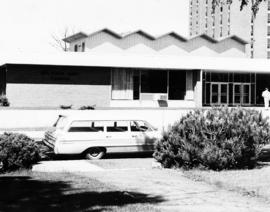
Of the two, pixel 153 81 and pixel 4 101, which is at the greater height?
pixel 153 81

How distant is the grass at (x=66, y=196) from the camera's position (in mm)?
8711

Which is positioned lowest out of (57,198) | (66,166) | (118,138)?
(57,198)

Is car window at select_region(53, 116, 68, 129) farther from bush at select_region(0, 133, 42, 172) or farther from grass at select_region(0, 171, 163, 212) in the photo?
grass at select_region(0, 171, 163, 212)

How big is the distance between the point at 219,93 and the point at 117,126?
82.7ft

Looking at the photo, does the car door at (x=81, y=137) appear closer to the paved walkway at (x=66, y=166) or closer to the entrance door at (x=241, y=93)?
the paved walkway at (x=66, y=166)

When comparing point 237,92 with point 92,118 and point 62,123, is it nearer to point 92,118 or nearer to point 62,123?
point 92,118

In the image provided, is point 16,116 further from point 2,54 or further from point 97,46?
point 97,46

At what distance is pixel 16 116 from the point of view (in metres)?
31.2

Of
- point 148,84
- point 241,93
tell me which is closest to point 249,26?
point 241,93

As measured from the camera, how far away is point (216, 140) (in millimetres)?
14109

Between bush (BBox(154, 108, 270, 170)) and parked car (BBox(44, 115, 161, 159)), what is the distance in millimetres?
3090

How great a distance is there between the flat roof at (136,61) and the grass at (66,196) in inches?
941

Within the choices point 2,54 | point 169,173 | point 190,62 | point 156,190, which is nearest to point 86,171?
point 169,173

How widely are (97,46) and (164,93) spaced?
14.1 meters
